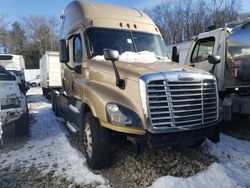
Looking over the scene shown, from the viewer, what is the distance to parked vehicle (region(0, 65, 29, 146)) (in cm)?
671

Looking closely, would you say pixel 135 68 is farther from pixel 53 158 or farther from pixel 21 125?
pixel 21 125

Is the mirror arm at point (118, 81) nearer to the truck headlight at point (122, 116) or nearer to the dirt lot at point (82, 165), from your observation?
the truck headlight at point (122, 116)

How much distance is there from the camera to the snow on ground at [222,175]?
444 cm

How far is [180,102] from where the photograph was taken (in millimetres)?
4656

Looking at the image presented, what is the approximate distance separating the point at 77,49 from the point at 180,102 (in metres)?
2.96

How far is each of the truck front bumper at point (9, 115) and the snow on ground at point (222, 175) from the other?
3865 millimetres

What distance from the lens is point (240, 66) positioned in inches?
279

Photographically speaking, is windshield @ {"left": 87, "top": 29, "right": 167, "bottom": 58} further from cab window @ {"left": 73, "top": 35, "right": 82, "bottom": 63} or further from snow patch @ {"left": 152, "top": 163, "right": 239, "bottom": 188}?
snow patch @ {"left": 152, "top": 163, "right": 239, "bottom": 188}

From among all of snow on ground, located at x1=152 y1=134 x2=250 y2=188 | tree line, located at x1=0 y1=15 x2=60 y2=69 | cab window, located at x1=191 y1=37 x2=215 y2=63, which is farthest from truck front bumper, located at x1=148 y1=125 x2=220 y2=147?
tree line, located at x1=0 y1=15 x2=60 y2=69

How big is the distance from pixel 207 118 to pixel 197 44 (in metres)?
4.09

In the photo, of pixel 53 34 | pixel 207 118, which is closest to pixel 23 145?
pixel 207 118

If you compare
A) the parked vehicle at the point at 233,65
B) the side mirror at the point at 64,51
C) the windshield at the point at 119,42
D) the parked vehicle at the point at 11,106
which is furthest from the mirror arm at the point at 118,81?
the parked vehicle at the point at 11,106

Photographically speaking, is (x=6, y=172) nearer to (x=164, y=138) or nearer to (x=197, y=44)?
(x=164, y=138)

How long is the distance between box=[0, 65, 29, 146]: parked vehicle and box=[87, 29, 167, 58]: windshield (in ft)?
7.76
